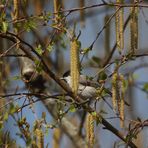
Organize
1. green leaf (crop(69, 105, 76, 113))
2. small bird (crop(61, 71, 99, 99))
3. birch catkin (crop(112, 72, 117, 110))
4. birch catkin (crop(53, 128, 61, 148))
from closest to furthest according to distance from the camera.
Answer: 1. birch catkin (crop(112, 72, 117, 110))
2. green leaf (crop(69, 105, 76, 113))
3. small bird (crop(61, 71, 99, 99))
4. birch catkin (crop(53, 128, 61, 148))

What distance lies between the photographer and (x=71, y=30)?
3.08m

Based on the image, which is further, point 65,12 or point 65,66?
point 65,66

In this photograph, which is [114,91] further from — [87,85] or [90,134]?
[87,85]

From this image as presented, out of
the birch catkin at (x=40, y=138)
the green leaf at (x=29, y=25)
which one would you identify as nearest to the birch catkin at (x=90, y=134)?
the birch catkin at (x=40, y=138)

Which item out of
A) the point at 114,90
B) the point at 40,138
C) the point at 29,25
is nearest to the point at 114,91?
the point at 114,90

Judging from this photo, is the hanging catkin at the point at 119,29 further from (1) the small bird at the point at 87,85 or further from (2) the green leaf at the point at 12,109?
(2) the green leaf at the point at 12,109

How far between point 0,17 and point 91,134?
783 mm

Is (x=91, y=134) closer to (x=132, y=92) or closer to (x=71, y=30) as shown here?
(x=71, y=30)

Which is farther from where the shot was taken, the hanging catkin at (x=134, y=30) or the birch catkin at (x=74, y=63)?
the hanging catkin at (x=134, y=30)

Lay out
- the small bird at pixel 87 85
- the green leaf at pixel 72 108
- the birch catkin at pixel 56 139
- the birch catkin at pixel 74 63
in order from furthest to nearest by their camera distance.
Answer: the birch catkin at pixel 56 139, the small bird at pixel 87 85, the green leaf at pixel 72 108, the birch catkin at pixel 74 63

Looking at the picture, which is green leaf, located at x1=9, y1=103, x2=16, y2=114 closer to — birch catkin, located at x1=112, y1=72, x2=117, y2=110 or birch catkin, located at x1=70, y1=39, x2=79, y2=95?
birch catkin, located at x1=70, y1=39, x2=79, y2=95

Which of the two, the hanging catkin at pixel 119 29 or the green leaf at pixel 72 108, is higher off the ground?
the hanging catkin at pixel 119 29

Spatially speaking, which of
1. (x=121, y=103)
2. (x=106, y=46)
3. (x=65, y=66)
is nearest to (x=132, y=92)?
(x=106, y=46)

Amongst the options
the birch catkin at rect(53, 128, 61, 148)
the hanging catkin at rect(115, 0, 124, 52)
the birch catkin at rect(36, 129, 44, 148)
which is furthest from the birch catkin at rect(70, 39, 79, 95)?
the birch catkin at rect(53, 128, 61, 148)
